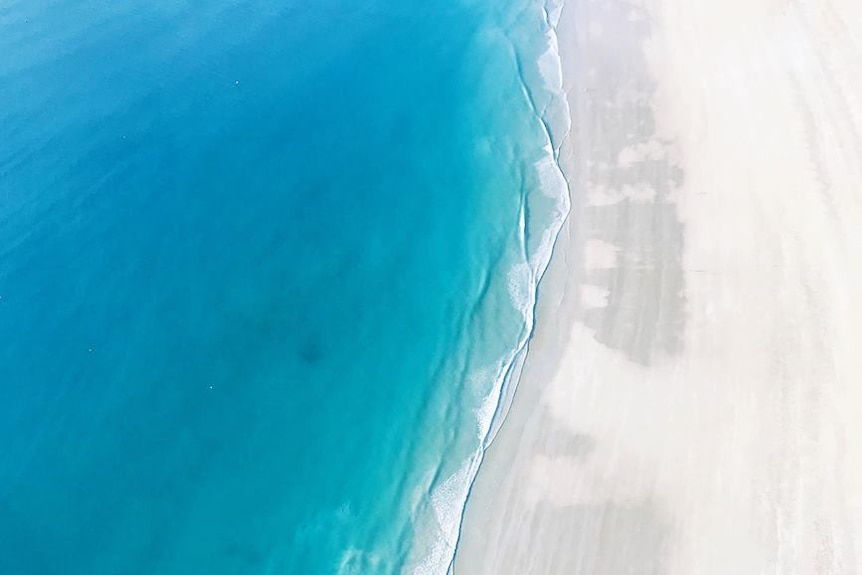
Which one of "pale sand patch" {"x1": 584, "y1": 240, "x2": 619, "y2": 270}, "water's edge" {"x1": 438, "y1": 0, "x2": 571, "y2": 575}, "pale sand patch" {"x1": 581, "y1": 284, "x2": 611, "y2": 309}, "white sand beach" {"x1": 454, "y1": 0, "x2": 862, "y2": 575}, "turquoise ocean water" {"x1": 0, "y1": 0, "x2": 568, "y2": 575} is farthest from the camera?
"pale sand patch" {"x1": 584, "y1": 240, "x2": 619, "y2": 270}

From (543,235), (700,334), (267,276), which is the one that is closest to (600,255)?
(543,235)

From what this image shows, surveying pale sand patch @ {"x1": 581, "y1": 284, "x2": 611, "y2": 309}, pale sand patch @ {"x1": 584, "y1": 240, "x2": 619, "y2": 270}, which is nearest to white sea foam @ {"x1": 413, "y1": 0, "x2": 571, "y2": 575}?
pale sand patch @ {"x1": 584, "y1": 240, "x2": 619, "y2": 270}

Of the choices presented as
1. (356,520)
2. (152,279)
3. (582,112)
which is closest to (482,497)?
(356,520)

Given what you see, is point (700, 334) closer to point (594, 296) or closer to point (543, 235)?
point (594, 296)

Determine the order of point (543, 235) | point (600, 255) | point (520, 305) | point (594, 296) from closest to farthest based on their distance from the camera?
1. point (594, 296)
2. point (520, 305)
3. point (600, 255)
4. point (543, 235)

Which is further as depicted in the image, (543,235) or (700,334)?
(543,235)

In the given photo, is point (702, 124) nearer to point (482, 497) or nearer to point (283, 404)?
point (482, 497)

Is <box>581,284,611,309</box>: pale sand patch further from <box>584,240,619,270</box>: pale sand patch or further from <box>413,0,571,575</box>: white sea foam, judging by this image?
<box>413,0,571,575</box>: white sea foam
